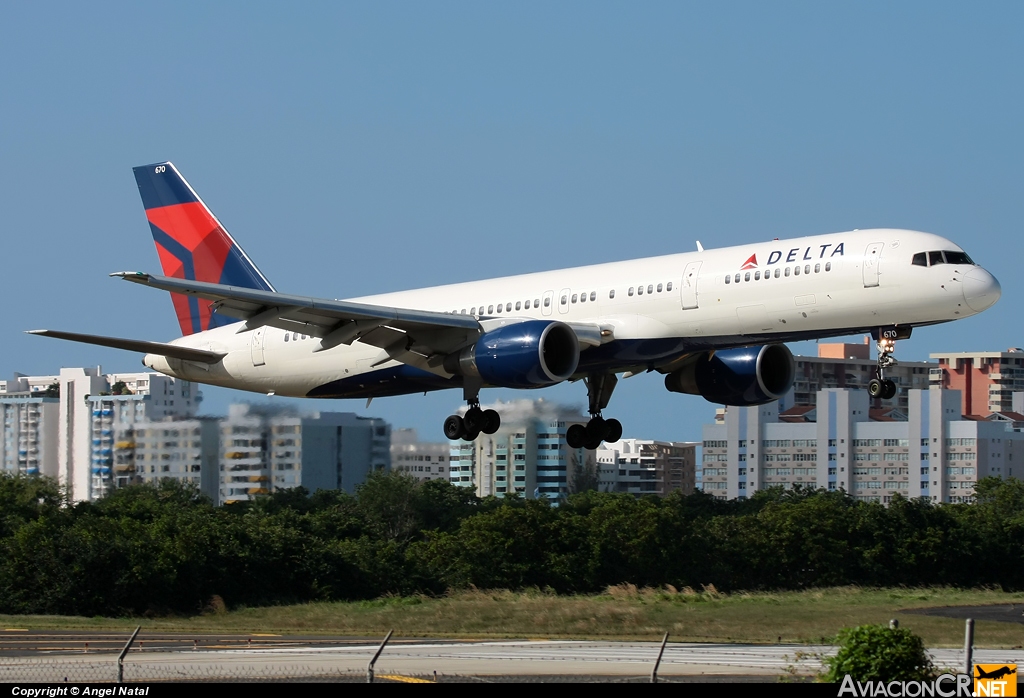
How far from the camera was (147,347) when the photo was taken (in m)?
44.8

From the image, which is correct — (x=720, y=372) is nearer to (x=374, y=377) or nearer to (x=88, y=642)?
(x=374, y=377)

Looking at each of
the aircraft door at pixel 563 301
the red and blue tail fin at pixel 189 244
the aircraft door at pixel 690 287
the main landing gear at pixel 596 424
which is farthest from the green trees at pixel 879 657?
the red and blue tail fin at pixel 189 244

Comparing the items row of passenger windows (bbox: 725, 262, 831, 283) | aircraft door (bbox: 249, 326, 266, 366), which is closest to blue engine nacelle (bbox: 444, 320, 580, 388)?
row of passenger windows (bbox: 725, 262, 831, 283)

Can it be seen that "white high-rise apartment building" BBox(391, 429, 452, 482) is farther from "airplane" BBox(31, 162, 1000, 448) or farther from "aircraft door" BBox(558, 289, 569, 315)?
"aircraft door" BBox(558, 289, 569, 315)

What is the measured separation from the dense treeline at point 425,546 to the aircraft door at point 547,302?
110 feet

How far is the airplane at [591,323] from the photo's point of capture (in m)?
35.8

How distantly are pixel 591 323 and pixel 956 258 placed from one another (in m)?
9.38

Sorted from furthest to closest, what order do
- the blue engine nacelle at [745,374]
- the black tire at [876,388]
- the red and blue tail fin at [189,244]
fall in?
the red and blue tail fin at [189,244]
the blue engine nacelle at [745,374]
the black tire at [876,388]

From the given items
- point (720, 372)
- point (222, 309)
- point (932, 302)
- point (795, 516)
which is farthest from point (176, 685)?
point (795, 516)

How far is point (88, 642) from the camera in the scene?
151 ft

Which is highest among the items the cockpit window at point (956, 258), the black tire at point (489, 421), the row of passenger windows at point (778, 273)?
the cockpit window at point (956, 258)

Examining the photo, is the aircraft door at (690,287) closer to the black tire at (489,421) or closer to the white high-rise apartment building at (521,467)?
the black tire at (489,421)

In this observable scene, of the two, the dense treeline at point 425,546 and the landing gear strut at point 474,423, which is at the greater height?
the landing gear strut at point 474,423

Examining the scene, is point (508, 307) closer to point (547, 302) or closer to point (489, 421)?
point (547, 302)
